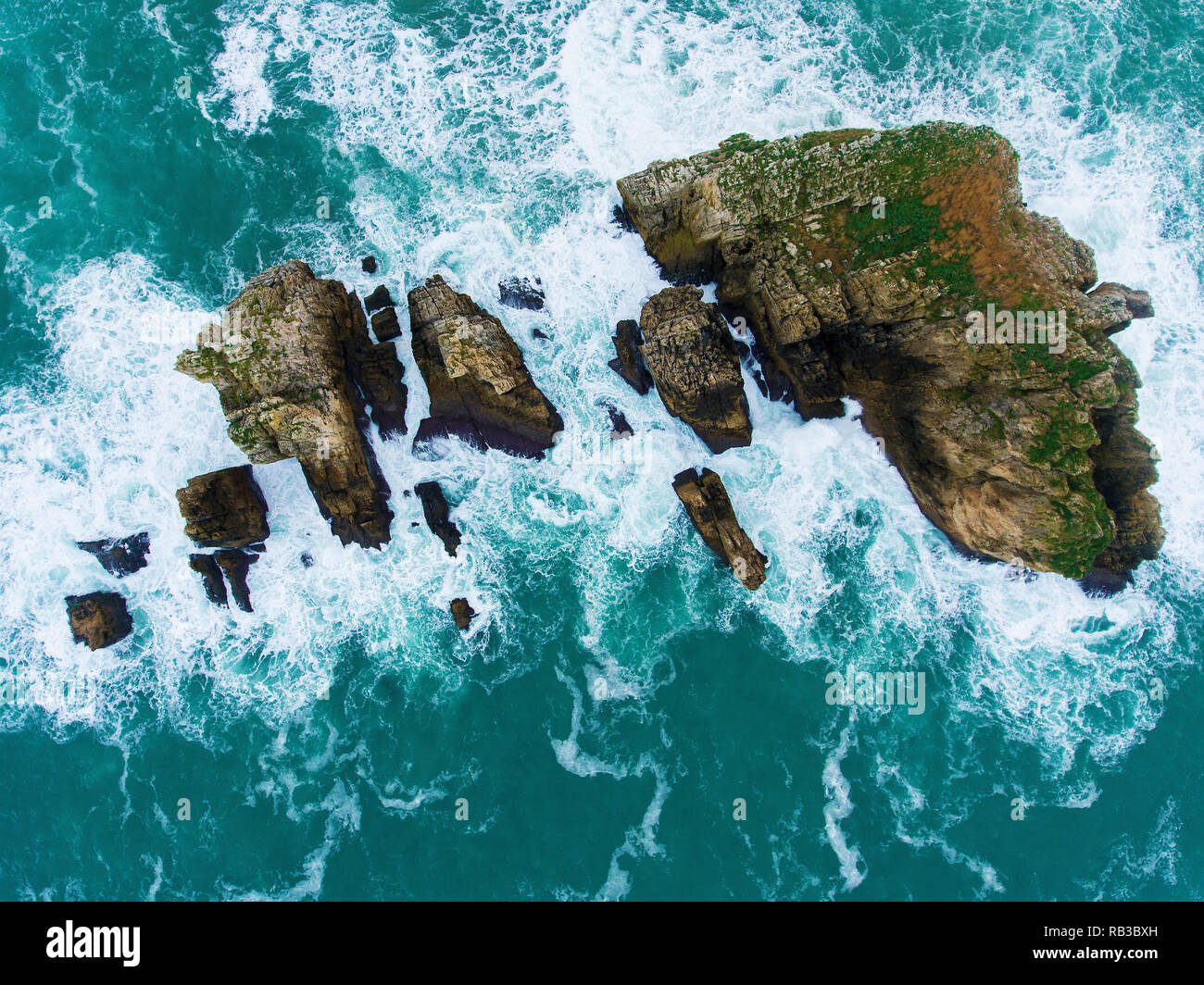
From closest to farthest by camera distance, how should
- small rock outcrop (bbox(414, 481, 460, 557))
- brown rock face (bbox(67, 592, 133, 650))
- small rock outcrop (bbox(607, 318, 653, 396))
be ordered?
1. brown rock face (bbox(67, 592, 133, 650))
2. small rock outcrop (bbox(414, 481, 460, 557))
3. small rock outcrop (bbox(607, 318, 653, 396))

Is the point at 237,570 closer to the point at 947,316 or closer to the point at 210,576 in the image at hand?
→ the point at 210,576

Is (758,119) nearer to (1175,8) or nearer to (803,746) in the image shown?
(1175,8)

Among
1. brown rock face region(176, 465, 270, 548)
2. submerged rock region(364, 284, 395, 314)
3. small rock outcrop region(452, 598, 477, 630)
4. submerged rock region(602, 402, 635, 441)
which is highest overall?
submerged rock region(364, 284, 395, 314)

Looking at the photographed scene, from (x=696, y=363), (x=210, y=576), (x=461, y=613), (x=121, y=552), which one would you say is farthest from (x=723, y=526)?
(x=121, y=552)

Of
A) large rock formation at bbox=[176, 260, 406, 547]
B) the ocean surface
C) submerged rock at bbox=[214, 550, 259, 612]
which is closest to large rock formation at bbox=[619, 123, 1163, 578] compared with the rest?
the ocean surface

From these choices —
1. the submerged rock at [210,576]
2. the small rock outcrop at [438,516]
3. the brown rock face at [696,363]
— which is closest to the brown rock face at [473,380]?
the small rock outcrop at [438,516]

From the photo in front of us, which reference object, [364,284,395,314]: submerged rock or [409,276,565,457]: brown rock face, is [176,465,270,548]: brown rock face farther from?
[364,284,395,314]: submerged rock
